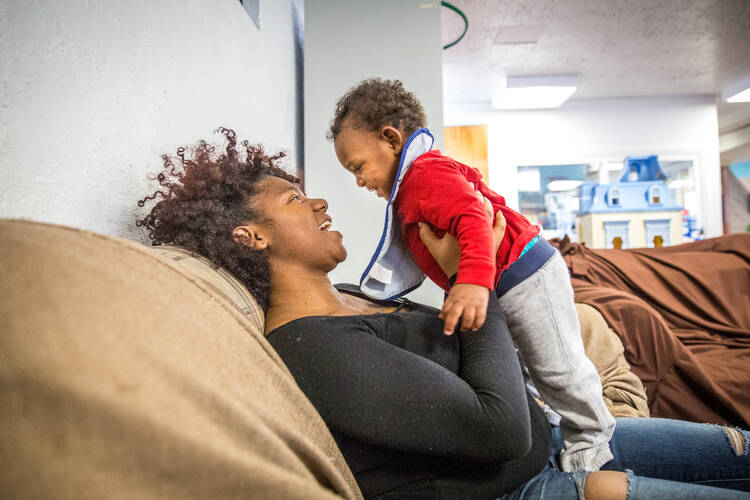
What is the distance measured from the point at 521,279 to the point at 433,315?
26 cm

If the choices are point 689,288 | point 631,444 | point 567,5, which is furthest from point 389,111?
point 567,5

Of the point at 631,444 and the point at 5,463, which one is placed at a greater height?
the point at 5,463

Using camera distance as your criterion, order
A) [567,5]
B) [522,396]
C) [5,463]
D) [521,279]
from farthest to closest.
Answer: [567,5] < [521,279] < [522,396] < [5,463]

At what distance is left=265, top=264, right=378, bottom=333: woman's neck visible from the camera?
3.16 feet

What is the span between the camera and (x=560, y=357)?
1035 mm

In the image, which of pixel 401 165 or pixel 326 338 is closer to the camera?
pixel 326 338

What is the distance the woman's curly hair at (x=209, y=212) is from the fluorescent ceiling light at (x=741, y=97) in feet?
21.6

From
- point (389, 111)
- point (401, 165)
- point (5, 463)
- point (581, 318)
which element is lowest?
point (581, 318)

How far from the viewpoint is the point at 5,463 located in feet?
1.07

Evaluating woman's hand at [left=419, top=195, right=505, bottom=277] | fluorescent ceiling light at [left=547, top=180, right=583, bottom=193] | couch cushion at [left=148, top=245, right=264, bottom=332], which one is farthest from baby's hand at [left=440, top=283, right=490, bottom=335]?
fluorescent ceiling light at [left=547, top=180, right=583, bottom=193]

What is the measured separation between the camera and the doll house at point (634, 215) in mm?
4883

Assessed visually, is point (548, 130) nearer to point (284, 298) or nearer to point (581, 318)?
point (581, 318)

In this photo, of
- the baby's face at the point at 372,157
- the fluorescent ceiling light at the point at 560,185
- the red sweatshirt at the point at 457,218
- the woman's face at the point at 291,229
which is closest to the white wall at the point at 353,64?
the baby's face at the point at 372,157

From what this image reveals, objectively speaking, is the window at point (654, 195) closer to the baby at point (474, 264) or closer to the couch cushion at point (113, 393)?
the baby at point (474, 264)
